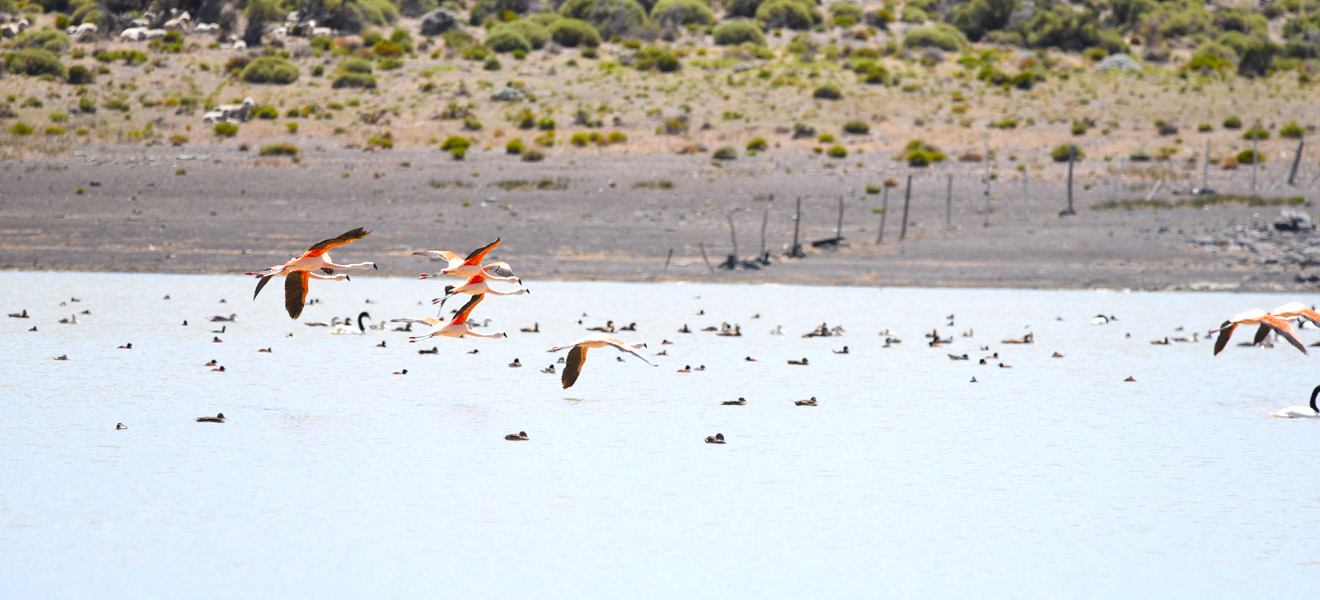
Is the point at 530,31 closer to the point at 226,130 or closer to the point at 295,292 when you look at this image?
the point at 226,130

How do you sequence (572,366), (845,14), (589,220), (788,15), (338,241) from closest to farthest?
1. (338,241)
2. (572,366)
3. (589,220)
4. (788,15)
5. (845,14)

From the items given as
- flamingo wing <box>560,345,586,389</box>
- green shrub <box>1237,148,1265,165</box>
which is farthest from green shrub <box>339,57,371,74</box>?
flamingo wing <box>560,345,586,389</box>

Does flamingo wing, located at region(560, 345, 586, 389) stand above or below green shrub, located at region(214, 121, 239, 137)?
below

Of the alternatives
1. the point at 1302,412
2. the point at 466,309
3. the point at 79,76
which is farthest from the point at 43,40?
the point at 1302,412

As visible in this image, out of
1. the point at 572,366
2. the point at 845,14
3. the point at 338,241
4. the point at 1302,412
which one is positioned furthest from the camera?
the point at 845,14

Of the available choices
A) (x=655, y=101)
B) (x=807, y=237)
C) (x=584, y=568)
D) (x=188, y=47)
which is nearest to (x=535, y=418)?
(x=584, y=568)

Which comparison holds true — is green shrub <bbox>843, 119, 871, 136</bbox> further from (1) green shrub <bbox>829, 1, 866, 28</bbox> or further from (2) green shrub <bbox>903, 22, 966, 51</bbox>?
(1) green shrub <bbox>829, 1, 866, 28</bbox>

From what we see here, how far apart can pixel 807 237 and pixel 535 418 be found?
20.8 metres

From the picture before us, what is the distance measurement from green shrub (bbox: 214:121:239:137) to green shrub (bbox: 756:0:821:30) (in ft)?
138

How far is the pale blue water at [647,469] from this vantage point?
8.62 m

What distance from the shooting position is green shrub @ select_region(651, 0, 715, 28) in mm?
80812

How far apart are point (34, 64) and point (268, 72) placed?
8743mm

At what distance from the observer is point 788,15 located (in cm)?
8194

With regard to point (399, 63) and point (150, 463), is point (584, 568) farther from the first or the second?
point (399, 63)
